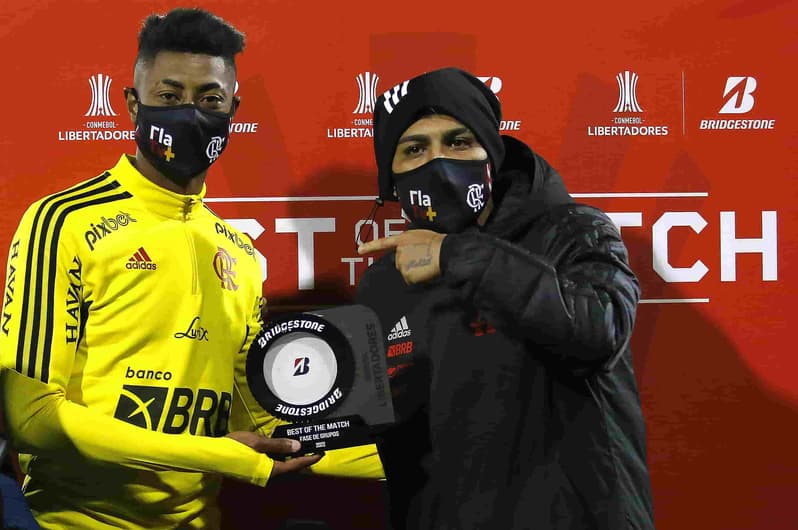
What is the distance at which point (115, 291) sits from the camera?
182 cm

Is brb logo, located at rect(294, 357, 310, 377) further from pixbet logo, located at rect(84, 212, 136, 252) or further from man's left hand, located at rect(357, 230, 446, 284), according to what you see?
pixbet logo, located at rect(84, 212, 136, 252)

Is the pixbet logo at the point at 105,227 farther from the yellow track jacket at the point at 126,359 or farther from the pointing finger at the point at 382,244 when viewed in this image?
the pointing finger at the point at 382,244

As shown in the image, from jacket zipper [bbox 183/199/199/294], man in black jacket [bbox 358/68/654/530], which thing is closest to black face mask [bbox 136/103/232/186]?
jacket zipper [bbox 183/199/199/294]

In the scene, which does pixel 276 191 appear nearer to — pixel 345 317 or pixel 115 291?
pixel 115 291

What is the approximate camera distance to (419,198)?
5.45 feet

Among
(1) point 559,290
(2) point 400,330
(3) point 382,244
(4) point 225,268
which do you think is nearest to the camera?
(1) point 559,290

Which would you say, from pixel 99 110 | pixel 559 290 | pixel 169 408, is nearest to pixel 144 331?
pixel 169 408

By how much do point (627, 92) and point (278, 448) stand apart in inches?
58.0

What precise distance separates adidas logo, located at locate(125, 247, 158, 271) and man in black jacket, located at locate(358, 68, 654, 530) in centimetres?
57

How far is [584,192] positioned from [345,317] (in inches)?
41.0

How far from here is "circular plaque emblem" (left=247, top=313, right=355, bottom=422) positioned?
161 centimetres

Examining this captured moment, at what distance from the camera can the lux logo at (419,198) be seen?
1652 mm

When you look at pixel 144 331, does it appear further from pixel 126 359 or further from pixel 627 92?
pixel 627 92

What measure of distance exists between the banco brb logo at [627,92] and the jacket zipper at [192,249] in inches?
49.5
